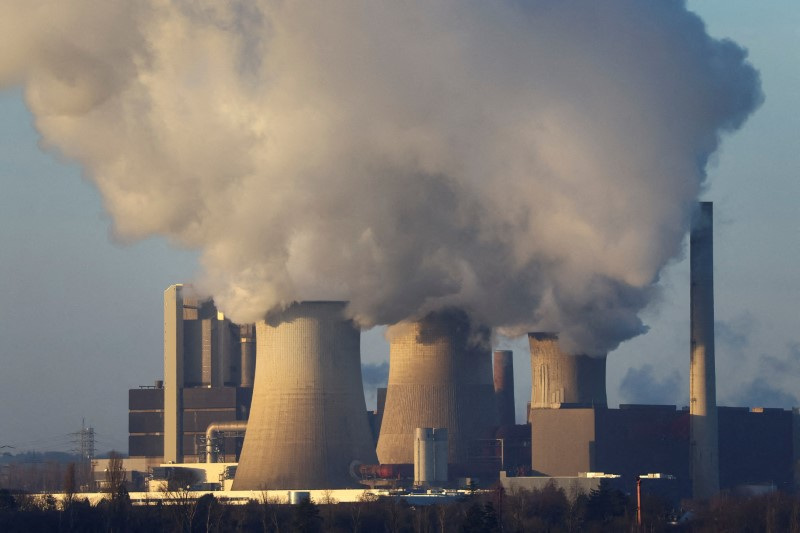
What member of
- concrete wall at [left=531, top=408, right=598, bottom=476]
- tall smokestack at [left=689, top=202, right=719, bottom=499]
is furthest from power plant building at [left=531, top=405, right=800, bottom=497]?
tall smokestack at [left=689, top=202, right=719, bottom=499]

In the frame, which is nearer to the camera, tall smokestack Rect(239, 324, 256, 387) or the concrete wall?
the concrete wall

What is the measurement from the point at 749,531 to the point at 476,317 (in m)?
14.6

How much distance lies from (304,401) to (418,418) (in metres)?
8.65

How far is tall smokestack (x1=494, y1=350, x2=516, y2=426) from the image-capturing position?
66250mm

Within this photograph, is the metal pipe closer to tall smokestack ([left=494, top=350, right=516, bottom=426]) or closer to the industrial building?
the industrial building

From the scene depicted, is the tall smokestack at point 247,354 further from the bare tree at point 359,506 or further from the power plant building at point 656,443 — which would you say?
the bare tree at point 359,506

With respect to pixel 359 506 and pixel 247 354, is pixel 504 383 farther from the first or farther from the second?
pixel 359 506

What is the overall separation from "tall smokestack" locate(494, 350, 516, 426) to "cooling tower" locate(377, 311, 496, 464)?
28.7 feet

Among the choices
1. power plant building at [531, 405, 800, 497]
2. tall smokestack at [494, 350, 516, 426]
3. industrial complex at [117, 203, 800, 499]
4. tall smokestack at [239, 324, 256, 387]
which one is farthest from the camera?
tall smokestack at [494, 350, 516, 426]

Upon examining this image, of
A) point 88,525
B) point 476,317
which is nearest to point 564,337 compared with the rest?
point 476,317

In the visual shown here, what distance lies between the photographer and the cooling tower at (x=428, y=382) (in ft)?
186

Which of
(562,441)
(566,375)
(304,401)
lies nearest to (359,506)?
(304,401)

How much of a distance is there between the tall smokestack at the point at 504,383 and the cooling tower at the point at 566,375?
357 inches

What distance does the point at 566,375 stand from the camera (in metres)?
56.6
